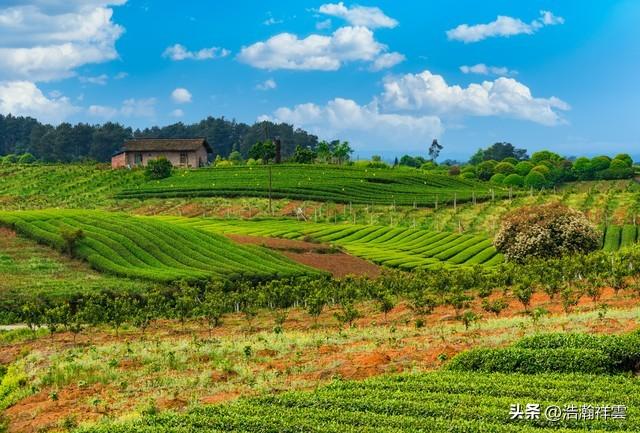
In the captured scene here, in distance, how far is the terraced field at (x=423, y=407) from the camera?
1616 cm

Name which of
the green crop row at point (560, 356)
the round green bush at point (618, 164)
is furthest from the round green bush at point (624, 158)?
the green crop row at point (560, 356)

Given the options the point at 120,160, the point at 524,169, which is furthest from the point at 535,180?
the point at 120,160

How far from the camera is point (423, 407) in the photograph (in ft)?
56.4

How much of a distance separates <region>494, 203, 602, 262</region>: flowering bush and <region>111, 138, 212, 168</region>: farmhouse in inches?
3056

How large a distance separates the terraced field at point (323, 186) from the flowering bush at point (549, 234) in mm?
32230

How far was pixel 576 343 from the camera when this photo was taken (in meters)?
20.6

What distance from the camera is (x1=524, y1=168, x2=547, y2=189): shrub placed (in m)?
112

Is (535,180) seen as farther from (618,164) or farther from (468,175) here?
(618,164)

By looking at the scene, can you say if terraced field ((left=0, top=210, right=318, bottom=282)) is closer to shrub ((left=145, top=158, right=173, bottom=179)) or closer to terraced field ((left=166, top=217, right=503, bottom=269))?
terraced field ((left=166, top=217, right=503, bottom=269))

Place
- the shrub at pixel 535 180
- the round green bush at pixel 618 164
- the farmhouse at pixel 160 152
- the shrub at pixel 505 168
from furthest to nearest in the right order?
the shrub at pixel 505 168 < the farmhouse at pixel 160 152 < the round green bush at pixel 618 164 < the shrub at pixel 535 180

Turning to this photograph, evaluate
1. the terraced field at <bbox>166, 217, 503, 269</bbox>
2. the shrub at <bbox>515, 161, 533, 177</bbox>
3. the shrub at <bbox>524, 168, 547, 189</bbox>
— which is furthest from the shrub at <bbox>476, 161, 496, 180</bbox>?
the terraced field at <bbox>166, 217, 503, 269</bbox>

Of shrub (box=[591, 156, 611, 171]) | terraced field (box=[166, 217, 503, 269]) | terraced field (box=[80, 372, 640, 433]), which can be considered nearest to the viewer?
terraced field (box=[80, 372, 640, 433])

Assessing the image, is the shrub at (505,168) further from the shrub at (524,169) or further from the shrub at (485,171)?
the shrub at (524,169)

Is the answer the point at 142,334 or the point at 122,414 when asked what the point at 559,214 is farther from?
the point at 122,414
